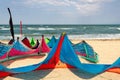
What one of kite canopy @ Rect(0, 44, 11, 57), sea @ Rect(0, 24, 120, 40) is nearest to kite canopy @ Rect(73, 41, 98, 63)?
kite canopy @ Rect(0, 44, 11, 57)

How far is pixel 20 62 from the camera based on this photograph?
9.65m

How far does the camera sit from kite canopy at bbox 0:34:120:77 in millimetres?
8016

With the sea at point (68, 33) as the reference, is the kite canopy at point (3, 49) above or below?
above

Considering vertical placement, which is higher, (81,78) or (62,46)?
(62,46)

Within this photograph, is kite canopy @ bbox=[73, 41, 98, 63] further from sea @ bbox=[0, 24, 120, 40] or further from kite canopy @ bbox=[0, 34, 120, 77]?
sea @ bbox=[0, 24, 120, 40]

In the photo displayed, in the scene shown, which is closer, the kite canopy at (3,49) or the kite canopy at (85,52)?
the kite canopy at (3,49)

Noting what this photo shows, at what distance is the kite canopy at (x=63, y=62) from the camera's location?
316 inches

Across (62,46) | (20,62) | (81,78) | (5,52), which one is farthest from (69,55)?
(5,52)

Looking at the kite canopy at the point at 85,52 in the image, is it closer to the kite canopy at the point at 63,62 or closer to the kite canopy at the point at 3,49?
the kite canopy at the point at 63,62

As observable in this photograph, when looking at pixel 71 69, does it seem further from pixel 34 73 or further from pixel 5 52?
pixel 5 52

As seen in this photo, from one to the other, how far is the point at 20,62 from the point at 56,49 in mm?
2051

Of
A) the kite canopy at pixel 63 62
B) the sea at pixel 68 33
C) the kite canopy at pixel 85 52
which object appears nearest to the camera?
the kite canopy at pixel 63 62

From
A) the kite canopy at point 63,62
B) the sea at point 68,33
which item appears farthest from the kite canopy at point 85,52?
the sea at point 68,33

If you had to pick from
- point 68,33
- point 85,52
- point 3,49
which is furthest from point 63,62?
point 68,33
